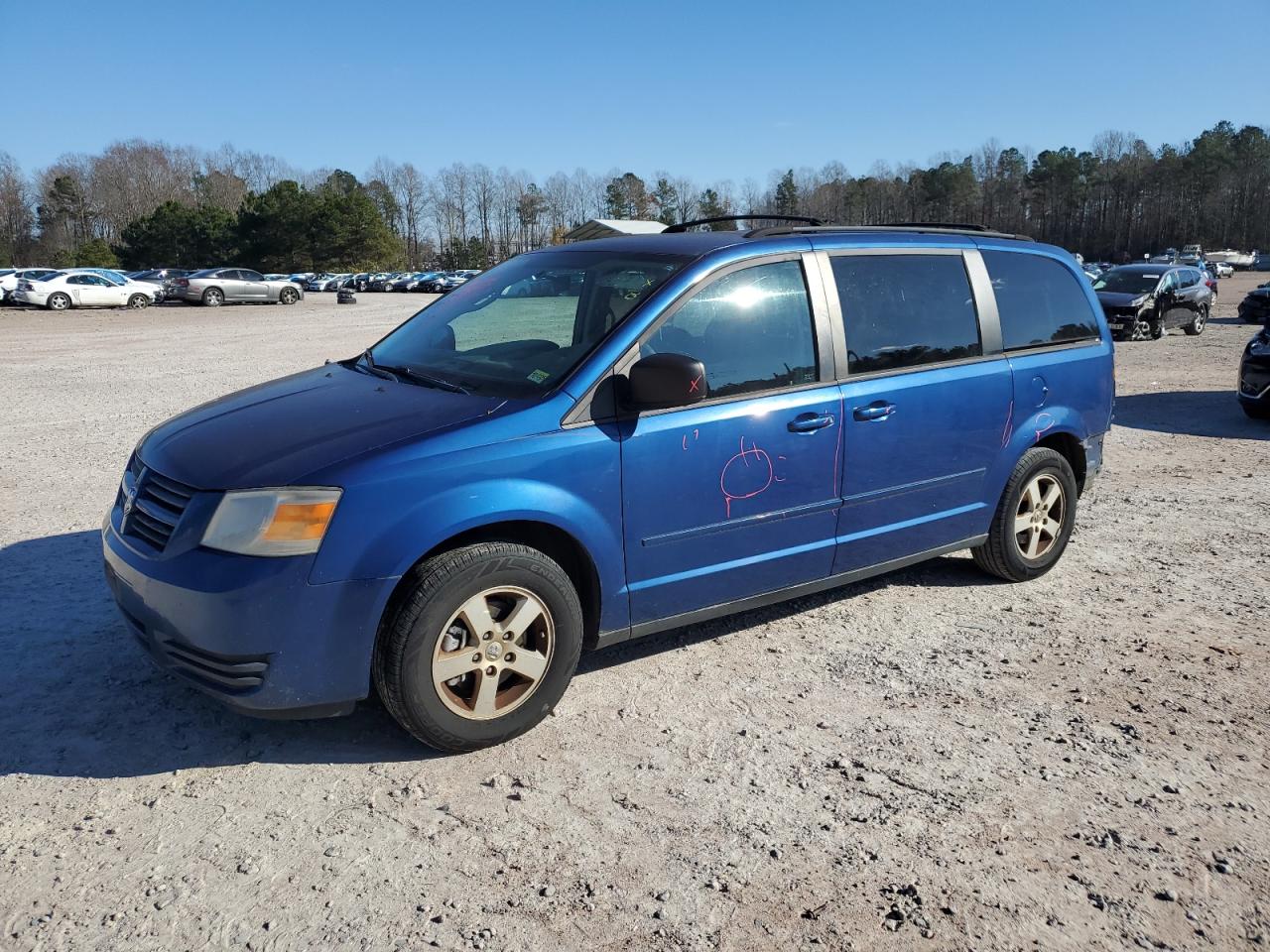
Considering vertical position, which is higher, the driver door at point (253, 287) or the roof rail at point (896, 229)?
the driver door at point (253, 287)

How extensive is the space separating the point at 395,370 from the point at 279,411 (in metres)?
0.60

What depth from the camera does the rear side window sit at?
5066 mm

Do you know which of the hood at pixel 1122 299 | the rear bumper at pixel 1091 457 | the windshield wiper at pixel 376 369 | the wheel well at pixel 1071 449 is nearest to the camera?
the windshield wiper at pixel 376 369

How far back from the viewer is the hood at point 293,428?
10.6 ft

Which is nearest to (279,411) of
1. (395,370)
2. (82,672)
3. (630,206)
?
(395,370)

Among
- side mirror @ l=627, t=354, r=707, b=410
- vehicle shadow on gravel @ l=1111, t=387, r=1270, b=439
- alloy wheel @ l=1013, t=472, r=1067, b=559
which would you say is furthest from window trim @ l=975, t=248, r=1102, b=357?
vehicle shadow on gravel @ l=1111, t=387, r=1270, b=439

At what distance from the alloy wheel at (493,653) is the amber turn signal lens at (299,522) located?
548 mm

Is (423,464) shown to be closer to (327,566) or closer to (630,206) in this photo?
(327,566)

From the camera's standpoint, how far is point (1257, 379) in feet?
34.7

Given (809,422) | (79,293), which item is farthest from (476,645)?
(79,293)

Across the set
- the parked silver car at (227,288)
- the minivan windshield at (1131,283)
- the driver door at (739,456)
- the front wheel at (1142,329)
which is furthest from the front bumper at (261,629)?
the parked silver car at (227,288)

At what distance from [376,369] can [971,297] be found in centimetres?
303

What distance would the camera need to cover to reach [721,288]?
3.97 m

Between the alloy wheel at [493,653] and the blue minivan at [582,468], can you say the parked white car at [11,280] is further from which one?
the alloy wheel at [493,653]
